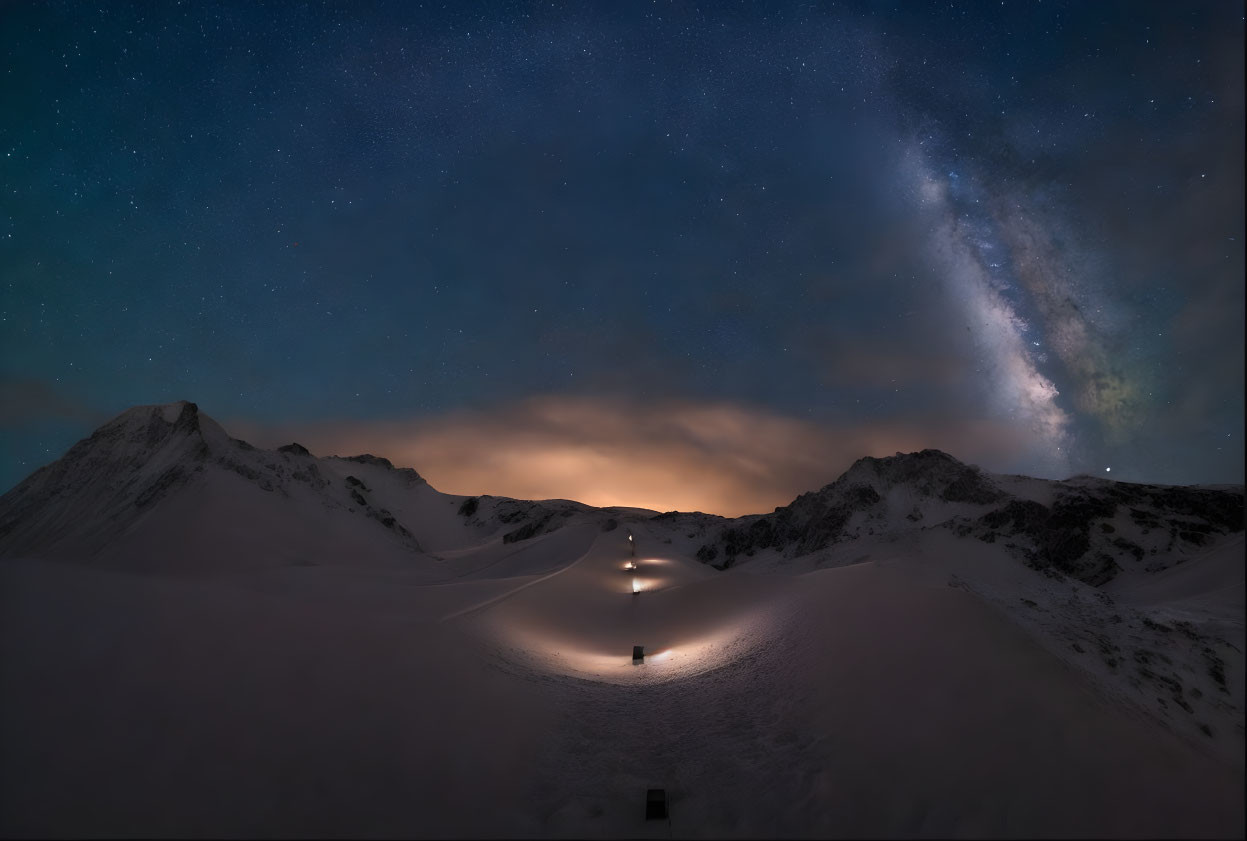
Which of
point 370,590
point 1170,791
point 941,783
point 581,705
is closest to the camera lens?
point 1170,791

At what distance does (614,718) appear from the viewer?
10.2 meters

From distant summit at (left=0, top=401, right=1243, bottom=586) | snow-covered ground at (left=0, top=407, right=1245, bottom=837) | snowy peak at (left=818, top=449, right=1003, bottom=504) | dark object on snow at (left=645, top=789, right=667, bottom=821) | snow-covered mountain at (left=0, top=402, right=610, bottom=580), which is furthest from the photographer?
snowy peak at (left=818, top=449, right=1003, bottom=504)

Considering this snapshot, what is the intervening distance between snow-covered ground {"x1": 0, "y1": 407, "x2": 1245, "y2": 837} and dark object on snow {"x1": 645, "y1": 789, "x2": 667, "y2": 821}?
7 cm

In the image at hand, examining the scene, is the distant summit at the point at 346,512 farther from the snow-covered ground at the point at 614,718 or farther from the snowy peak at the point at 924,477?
the snow-covered ground at the point at 614,718

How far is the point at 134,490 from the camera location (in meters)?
37.7

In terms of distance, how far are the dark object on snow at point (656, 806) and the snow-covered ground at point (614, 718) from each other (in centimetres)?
7

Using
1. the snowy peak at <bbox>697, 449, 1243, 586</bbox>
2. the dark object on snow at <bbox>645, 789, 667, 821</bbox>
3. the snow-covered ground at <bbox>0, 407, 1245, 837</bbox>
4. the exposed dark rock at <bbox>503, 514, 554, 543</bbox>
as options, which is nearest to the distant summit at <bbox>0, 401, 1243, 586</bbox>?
the snowy peak at <bbox>697, 449, 1243, 586</bbox>

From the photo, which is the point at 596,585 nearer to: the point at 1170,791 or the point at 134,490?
the point at 1170,791

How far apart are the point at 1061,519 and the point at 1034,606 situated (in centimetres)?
3291

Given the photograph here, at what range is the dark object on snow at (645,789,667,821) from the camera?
6543 mm

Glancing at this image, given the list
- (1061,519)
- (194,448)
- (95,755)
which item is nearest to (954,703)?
(95,755)

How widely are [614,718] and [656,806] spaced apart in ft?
12.4

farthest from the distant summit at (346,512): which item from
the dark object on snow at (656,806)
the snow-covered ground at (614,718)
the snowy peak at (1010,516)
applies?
the dark object on snow at (656,806)

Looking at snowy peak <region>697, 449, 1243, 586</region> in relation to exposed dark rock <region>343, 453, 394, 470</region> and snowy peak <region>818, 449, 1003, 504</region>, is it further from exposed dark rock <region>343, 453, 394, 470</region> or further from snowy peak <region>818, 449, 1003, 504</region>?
exposed dark rock <region>343, 453, 394, 470</region>
